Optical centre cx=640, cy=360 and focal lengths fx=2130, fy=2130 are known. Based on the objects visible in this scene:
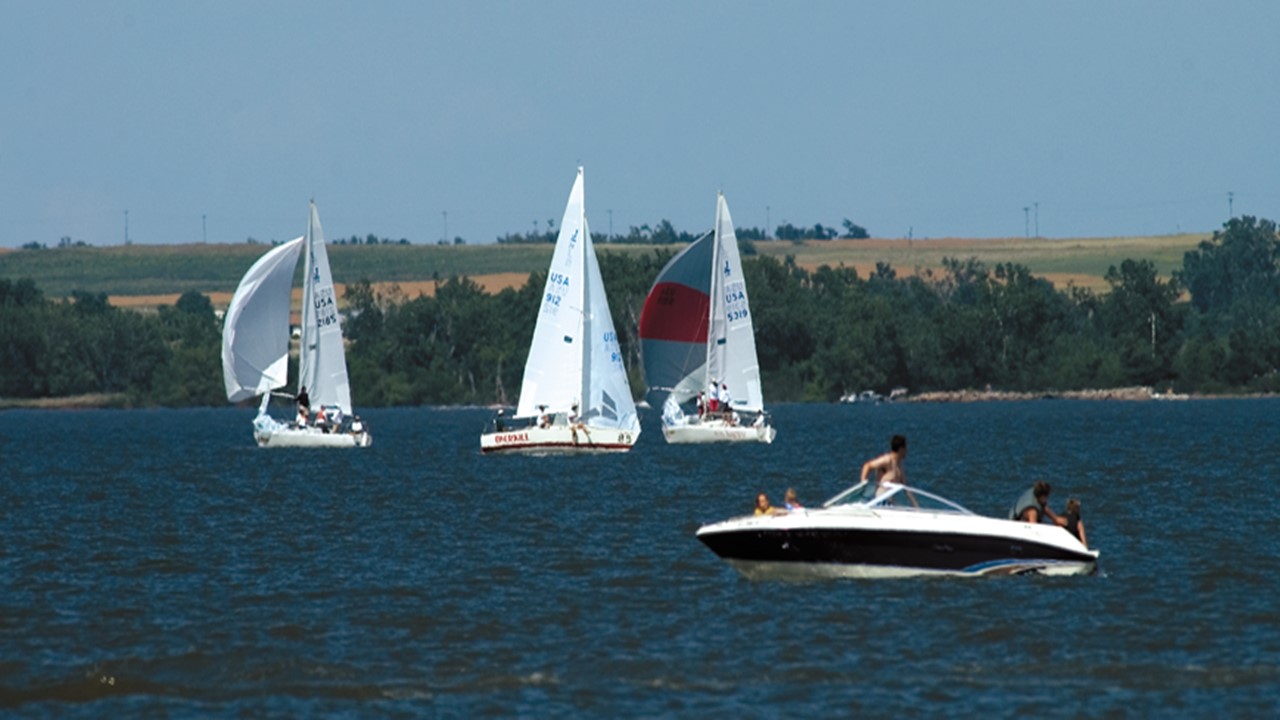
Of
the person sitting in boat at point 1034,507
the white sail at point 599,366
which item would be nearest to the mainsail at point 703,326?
the white sail at point 599,366

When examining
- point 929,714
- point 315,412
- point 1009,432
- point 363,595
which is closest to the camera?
point 929,714

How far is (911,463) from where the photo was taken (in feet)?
245

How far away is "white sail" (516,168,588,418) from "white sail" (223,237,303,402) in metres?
15.6

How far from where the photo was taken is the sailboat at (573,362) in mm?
74188

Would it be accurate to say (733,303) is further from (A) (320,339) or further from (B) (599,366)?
(A) (320,339)

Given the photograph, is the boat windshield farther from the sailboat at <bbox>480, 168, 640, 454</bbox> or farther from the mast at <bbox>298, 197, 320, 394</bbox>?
the mast at <bbox>298, 197, 320, 394</bbox>

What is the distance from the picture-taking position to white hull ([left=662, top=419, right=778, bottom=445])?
83688 millimetres

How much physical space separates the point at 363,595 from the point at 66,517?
2027cm

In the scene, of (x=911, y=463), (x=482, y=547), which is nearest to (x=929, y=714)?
(x=482, y=547)

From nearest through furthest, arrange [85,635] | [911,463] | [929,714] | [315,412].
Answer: [929,714] → [85,635] → [911,463] → [315,412]

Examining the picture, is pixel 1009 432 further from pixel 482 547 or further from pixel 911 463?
pixel 482 547

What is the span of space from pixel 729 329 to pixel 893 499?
168 ft

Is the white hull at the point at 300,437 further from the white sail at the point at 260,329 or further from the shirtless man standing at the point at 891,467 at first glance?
the shirtless man standing at the point at 891,467

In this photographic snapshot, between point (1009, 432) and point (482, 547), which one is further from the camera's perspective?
point (1009, 432)
